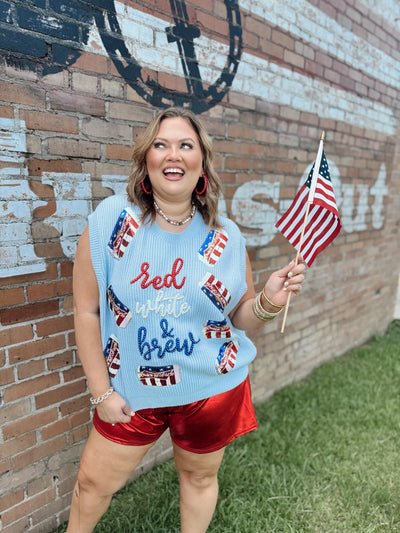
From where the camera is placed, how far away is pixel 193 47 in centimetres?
241

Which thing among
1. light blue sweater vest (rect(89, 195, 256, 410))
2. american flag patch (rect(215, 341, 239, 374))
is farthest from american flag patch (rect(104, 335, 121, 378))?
american flag patch (rect(215, 341, 239, 374))

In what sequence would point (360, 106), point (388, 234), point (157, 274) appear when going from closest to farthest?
1. point (157, 274)
2. point (360, 106)
3. point (388, 234)

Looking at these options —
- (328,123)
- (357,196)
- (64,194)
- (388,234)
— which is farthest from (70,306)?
(388,234)

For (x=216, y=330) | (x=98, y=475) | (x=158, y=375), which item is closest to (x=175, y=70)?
(x=216, y=330)

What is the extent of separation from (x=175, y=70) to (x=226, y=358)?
1608 millimetres

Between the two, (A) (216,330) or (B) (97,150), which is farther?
(B) (97,150)

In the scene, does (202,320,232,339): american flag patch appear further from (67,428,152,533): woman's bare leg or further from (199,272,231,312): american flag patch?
(67,428,152,533): woman's bare leg

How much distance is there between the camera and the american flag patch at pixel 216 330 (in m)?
1.59

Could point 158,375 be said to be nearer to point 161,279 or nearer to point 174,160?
point 161,279

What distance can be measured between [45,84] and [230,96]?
50.9 inches

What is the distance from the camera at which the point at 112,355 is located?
159cm

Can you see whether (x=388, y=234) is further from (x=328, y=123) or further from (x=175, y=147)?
(x=175, y=147)

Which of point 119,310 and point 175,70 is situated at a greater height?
point 175,70

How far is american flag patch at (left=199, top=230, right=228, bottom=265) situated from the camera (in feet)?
5.11
